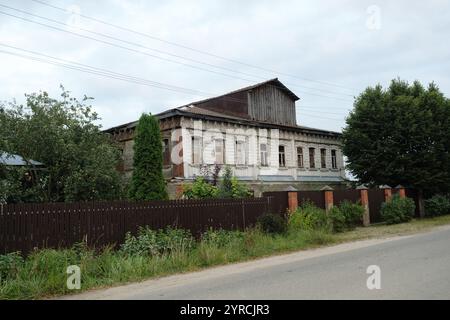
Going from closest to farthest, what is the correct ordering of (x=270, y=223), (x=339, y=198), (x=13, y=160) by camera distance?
1. (x=270, y=223)
2. (x=13, y=160)
3. (x=339, y=198)

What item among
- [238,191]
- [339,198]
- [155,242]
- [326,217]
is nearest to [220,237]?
[155,242]

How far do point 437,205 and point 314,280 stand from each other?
2250 cm

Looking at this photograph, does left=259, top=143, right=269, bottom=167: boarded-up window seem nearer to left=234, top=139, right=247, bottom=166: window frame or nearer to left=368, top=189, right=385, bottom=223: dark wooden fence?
left=234, top=139, right=247, bottom=166: window frame

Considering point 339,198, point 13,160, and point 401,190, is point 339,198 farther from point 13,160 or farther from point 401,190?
point 13,160

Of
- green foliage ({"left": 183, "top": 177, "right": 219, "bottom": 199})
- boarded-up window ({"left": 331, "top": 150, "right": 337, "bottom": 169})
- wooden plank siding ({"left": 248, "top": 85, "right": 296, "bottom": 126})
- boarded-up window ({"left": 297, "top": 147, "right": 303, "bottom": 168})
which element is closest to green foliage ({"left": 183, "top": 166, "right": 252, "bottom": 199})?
green foliage ({"left": 183, "top": 177, "right": 219, "bottom": 199})

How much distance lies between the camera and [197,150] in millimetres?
24344

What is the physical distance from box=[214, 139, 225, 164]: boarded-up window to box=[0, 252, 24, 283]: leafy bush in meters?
17.0

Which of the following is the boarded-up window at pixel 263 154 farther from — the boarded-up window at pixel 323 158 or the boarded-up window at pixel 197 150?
the boarded-up window at pixel 323 158

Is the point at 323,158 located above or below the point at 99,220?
above

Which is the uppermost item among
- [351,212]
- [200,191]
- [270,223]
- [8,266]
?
[200,191]

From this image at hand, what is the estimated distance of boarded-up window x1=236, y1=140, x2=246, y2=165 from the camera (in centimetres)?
2673

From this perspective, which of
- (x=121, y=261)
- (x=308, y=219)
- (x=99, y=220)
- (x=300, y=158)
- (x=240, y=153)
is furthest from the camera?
(x=300, y=158)
